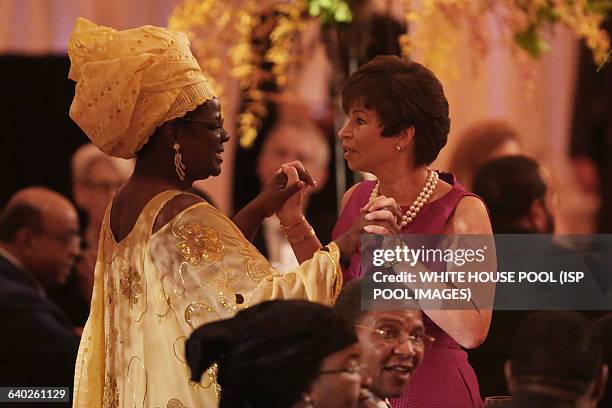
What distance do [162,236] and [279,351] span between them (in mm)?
856

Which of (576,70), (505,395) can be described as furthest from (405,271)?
(576,70)

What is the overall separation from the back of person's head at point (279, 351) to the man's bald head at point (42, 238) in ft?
9.15

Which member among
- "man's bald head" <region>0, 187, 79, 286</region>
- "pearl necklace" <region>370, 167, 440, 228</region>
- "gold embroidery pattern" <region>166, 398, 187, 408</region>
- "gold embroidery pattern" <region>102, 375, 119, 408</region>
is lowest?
"man's bald head" <region>0, 187, 79, 286</region>

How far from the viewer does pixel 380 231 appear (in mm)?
3455

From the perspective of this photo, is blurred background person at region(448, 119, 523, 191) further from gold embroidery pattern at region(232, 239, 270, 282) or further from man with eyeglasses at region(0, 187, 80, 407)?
gold embroidery pattern at region(232, 239, 270, 282)

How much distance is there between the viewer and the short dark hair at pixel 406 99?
12.0 ft

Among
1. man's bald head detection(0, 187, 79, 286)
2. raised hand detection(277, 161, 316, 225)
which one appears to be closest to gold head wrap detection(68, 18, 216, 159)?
raised hand detection(277, 161, 316, 225)

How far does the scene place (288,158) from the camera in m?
6.68

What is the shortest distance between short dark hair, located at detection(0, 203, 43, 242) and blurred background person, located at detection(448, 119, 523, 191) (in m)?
1.58

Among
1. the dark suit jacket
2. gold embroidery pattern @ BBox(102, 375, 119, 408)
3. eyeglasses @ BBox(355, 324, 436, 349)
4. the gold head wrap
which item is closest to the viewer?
eyeglasses @ BBox(355, 324, 436, 349)

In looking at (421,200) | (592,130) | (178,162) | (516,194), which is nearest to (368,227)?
(421,200)

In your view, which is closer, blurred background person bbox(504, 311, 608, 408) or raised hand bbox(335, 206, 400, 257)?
blurred background person bbox(504, 311, 608, 408)

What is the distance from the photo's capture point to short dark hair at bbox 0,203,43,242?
18.6 feet

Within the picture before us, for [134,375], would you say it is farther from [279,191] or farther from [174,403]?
[279,191]
